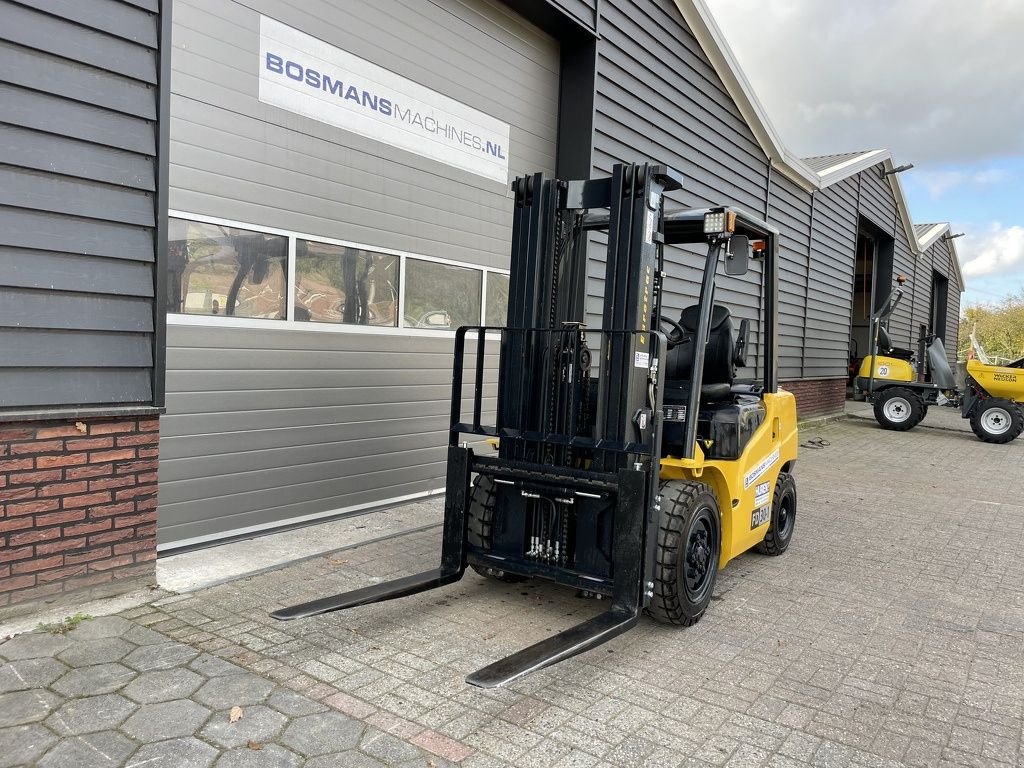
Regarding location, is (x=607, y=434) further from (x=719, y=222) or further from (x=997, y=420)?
(x=997, y=420)

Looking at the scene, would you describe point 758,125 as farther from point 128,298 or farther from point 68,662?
point 68,662

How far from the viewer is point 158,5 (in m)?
4.47

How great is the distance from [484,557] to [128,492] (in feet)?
7.22

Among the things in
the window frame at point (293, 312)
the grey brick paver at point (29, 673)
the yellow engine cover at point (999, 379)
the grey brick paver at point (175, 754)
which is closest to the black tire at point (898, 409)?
the yellow engine cover at point (999, 379)

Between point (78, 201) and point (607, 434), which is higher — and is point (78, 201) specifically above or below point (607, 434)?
above

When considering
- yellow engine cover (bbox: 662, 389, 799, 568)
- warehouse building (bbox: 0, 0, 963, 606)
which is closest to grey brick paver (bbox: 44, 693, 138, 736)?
warehouse building (bbox: 0, 0, 963, 606)

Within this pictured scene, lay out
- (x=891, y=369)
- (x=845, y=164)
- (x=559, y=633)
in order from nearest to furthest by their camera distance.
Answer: (x=559, y=633), (x=891, y=369), (x=845, y=164)

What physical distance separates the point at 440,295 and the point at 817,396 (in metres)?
12.7

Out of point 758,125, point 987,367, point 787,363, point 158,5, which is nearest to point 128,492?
point 158,5

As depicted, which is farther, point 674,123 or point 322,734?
point 674,123

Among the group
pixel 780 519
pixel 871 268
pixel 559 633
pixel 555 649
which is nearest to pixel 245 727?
pixel 555 649

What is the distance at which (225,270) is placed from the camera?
5.42 meters

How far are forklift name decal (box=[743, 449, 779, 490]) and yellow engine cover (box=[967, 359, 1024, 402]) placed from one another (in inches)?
448

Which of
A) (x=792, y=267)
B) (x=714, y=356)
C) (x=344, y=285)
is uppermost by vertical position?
(x=792, y=267)
